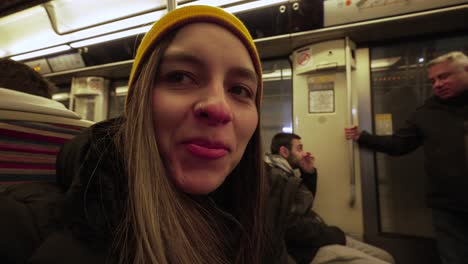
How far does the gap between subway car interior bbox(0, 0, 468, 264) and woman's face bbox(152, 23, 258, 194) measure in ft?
6.23

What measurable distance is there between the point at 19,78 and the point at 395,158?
10.2 feet

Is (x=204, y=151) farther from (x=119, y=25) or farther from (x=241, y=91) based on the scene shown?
(x=119, y=25)

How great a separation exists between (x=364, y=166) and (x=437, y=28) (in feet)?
4.93

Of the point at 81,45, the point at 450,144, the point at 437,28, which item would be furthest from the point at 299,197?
the point at 81,45

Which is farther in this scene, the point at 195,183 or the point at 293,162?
the point at 293,162

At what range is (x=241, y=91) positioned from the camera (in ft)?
2.24

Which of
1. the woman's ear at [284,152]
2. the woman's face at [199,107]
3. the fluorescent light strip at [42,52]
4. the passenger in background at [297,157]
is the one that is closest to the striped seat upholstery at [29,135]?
the woman's face at [199,107]

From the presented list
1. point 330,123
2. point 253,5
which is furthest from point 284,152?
point 253,5

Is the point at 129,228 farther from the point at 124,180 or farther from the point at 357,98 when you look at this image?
the point at 357,98

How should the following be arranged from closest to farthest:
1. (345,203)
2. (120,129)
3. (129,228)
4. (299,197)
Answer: (129,228) → (120,129) → (299,197) → (345,203)

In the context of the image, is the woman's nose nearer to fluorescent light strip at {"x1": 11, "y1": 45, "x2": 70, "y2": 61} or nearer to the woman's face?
the woman's face

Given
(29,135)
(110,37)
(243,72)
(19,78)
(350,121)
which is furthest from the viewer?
(110,37)

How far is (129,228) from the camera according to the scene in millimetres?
538

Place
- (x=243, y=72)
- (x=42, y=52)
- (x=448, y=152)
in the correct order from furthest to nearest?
(x=42, y=52)
(x=448, y=152)
(x=243, y=72)
